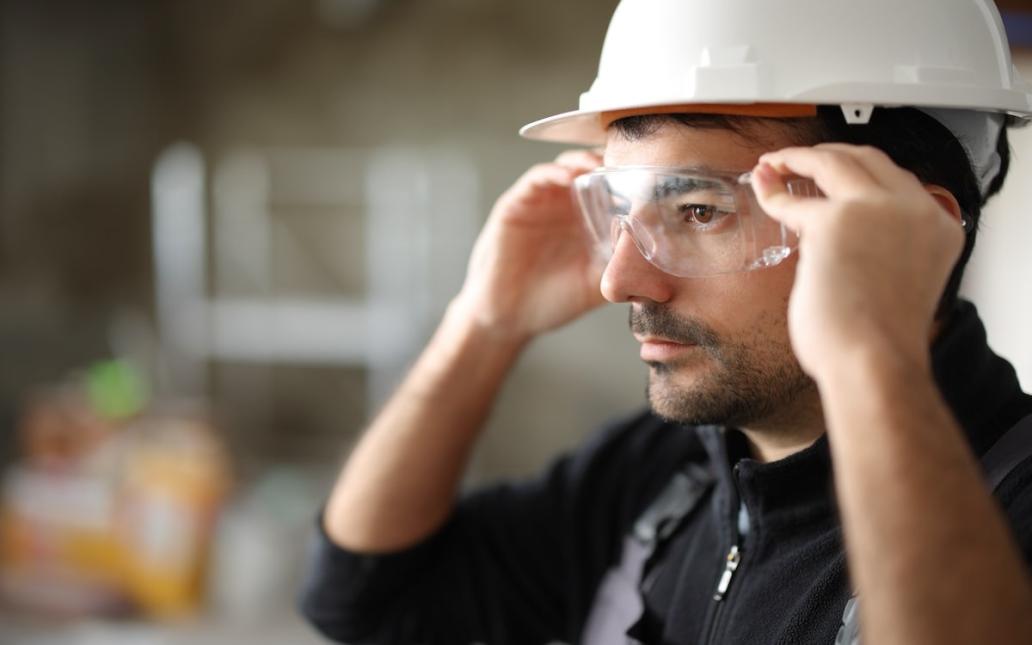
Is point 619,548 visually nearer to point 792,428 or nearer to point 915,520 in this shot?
point 792,428

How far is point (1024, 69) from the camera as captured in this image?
60.7 inches

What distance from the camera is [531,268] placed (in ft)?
4.54

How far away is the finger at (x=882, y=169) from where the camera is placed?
31.3 inches

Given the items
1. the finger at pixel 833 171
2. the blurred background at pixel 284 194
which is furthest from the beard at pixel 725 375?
the blurred background at pixel 284 194

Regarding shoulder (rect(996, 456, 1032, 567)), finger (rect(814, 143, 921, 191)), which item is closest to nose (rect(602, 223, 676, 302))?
finger (rect(814, 143, 921, 191))

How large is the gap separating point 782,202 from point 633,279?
0.23 meters

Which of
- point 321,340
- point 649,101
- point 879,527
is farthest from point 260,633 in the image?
point 879,527

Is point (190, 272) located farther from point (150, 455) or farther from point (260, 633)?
point (260, 633)

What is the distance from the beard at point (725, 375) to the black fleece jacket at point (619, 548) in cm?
6

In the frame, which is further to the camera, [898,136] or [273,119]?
[273,119]

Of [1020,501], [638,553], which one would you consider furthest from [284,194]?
[1020,501]

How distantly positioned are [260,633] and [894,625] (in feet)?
8.00

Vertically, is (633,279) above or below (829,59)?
below

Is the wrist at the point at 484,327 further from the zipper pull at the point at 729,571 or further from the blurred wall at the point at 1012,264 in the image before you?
the blurred wall at the point at 1012,264
